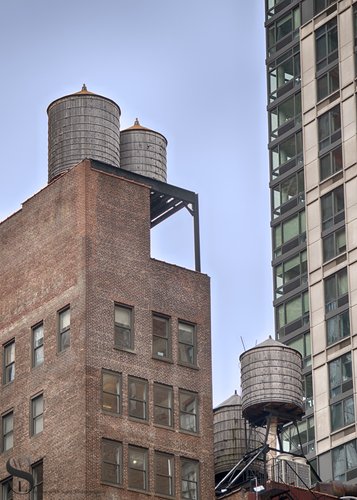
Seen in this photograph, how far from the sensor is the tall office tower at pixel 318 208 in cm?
13062

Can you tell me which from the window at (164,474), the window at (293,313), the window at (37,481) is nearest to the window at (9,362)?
the window at (37,481)

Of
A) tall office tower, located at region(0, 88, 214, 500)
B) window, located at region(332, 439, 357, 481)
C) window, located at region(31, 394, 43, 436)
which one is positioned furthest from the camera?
window, located at region(332, 439, 357, 481)

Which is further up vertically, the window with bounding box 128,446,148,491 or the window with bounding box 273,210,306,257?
the window with bounding box 273,210,306,257

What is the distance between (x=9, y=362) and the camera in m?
87.4

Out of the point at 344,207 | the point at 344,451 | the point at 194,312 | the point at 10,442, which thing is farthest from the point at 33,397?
the point at 344,207

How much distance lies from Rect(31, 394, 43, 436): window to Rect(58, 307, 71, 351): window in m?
2.55

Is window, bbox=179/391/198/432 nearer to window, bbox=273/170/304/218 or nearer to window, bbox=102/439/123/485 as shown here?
window, bbox=102/439/123/485

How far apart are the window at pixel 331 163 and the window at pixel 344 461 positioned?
22835mm

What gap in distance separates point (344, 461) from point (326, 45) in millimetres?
35098

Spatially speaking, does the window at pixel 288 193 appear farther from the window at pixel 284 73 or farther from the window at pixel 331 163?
the window at pixel 284 73

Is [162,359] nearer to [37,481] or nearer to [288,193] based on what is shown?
[37,481]

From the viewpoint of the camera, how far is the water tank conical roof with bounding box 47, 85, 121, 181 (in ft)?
297

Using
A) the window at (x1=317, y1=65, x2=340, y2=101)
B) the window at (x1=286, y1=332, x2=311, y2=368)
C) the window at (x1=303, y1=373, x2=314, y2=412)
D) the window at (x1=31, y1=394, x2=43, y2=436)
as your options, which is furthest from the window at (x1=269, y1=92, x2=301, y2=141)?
the window at (x1=31, y1=394, x2=43, y2=436)

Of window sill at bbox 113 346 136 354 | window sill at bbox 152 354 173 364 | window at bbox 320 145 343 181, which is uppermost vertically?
window at bbox 320 145 343 181
